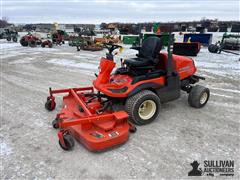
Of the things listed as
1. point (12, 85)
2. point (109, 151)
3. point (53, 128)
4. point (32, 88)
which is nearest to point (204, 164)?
point (109, 151)

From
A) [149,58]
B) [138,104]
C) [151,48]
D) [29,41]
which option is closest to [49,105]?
[138,104]

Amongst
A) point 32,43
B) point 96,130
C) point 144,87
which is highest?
point 32,43

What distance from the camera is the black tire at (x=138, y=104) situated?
3391mm

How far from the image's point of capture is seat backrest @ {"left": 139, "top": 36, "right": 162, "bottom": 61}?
12.5ft

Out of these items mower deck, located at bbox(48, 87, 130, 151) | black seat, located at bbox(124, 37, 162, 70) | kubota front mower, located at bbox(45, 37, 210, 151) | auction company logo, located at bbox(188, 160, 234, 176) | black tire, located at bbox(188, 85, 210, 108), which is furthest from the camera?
black tire, located at bbox(188, 85, 210, 108)

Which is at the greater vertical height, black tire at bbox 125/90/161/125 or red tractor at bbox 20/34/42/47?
red tractor at bbox 20/34/42/47

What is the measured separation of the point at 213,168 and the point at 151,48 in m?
2.14

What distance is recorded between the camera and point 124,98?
368cm

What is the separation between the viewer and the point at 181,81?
4363 millimetres

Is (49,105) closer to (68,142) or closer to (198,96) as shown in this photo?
(68,142)

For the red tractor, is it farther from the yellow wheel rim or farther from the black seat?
the yellow wheel rim

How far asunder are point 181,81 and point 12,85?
14.7 feet

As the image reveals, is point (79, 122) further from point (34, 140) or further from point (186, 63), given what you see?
point (186, 63)

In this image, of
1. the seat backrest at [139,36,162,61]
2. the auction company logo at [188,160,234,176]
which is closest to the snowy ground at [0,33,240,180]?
the auction company logo at [188,160,234,176]
